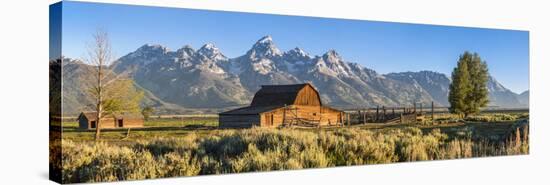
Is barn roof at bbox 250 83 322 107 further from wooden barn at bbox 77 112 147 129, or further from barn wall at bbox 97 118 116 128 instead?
barn wall at bbox 97 118 116 128

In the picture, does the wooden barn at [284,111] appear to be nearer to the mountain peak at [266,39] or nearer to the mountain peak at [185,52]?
the mountain peak at [266,39]

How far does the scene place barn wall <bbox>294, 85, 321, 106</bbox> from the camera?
19062mm

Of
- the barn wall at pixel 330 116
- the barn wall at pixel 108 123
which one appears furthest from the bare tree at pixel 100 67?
the barn wall at pixel 330 116

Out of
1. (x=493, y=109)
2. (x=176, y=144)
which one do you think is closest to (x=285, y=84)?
(x=176, y=144)

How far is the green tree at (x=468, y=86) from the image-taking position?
21.6 m

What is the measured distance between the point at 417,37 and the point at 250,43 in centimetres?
496

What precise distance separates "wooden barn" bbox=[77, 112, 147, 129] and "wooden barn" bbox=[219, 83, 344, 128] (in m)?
1.98

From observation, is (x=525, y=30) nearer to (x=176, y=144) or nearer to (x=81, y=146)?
(x=176, y=144)

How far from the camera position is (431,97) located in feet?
70.1

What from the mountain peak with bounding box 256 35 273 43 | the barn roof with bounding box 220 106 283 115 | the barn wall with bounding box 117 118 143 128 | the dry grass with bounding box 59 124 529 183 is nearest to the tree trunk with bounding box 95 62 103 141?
the dry grass with bounding box 59 124 529 183

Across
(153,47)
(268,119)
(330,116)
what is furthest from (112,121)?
(330,116)

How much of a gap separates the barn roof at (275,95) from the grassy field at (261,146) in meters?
0.61

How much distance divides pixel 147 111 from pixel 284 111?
3.48 m

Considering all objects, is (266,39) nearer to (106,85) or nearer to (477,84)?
(106,85)
